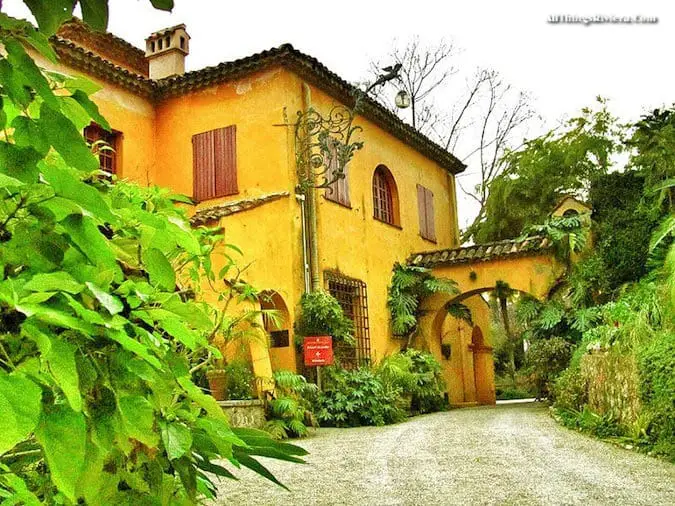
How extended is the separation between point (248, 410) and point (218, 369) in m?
0.69

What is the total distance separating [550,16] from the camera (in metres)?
4.93

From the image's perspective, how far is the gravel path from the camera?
5.05 metres

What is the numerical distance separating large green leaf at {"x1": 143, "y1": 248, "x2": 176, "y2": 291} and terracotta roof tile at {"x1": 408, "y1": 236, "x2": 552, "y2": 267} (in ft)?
44.6

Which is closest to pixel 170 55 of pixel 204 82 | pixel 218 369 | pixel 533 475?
pixel 204 82

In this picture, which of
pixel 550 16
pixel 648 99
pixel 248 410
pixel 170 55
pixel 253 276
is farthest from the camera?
pixel 648 99

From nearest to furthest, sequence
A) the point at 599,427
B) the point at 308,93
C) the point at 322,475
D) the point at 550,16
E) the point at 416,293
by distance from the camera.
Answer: the point at 550,16
the point at 322,475
the point at 599,427
the point at 308,93
the point at 416,293

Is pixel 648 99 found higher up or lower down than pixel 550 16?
higher up

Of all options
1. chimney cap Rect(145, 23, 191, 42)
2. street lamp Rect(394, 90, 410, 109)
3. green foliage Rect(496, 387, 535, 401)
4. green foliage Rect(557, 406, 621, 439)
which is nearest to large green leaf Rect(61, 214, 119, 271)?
green foliage Rect(557, 406, 621, 439)

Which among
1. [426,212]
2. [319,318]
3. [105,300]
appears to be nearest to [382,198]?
[426,212]

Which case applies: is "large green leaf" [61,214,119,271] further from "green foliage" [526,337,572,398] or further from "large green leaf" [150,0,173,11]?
"green foliage" [526,337,572,398]

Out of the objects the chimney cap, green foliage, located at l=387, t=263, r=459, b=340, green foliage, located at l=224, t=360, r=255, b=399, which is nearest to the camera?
green foliage, located at l=224, t=360, r=255, b=399

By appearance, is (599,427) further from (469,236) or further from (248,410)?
(469,236)

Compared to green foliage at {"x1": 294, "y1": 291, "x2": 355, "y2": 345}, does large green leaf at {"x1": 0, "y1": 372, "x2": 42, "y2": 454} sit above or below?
below

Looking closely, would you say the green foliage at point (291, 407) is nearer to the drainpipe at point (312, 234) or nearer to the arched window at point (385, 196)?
the drainpipe at point (312, 234)
